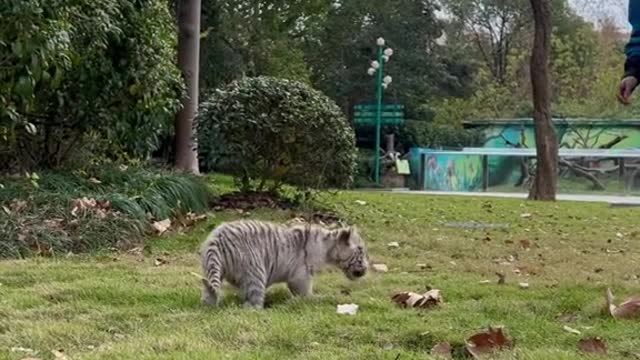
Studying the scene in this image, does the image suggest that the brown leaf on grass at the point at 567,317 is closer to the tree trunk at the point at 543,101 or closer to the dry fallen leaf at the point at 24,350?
the dry fallen leaf at the point at 24,350

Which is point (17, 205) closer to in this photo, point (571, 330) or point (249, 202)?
point (249, 202)

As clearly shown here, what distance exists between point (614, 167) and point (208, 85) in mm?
13576

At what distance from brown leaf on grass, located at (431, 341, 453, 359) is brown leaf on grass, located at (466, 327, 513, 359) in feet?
0.27

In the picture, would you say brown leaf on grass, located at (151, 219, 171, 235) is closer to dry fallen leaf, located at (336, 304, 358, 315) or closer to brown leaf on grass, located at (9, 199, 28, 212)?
brown leaf on grass, located at (9, 199, 28, 212)

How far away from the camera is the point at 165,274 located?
5.59 meters

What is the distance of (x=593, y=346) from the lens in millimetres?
3615

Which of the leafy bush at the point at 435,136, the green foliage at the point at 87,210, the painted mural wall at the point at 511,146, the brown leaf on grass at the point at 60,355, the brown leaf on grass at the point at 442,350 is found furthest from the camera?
the leafy bush at the point at 435,136

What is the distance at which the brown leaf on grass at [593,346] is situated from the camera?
3584mm

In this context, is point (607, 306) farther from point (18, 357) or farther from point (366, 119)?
point (366, 119)

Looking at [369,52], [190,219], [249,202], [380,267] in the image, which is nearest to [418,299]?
[380,267]

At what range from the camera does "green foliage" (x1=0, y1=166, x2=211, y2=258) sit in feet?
22.0

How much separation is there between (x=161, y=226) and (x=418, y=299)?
371cm

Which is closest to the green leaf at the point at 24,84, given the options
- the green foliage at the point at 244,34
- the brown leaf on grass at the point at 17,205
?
the brown leaf on grass at the point at 17,205

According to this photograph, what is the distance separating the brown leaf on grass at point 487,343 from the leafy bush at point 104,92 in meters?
5.34
